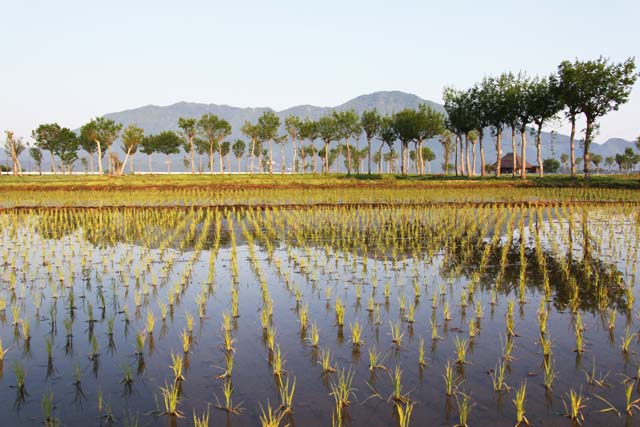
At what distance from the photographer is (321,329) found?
814cm

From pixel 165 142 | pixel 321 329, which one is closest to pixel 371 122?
pixel 165 142

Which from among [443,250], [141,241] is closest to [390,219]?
[443,250]

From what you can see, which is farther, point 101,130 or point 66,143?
point 66,143

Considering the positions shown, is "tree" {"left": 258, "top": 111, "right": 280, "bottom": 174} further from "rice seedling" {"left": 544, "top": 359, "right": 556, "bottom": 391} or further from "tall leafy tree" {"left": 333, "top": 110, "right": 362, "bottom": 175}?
"rice seedling" {"left": 544, "top": 359, "right": 556, "bottom": 391}

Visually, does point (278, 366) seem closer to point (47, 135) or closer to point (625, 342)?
point (625, 342)

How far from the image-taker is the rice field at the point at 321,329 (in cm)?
557

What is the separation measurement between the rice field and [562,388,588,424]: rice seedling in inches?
1.0

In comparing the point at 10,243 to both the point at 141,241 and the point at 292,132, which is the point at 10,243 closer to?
the point at 141,241

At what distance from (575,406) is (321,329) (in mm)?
3956

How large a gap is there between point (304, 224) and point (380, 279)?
9.88 meters

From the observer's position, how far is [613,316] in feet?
26.3

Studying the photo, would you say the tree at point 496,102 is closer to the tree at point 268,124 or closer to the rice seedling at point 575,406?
the tree at point 268,124

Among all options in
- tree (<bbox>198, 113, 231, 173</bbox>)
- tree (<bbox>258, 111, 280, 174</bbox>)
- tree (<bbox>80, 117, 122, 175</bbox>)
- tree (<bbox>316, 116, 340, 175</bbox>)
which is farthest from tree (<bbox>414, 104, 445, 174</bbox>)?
tree (<bbox>80, 117, 122, 175</bbox>)

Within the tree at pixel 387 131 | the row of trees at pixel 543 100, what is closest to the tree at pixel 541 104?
the row of trees at pixel 543 100
